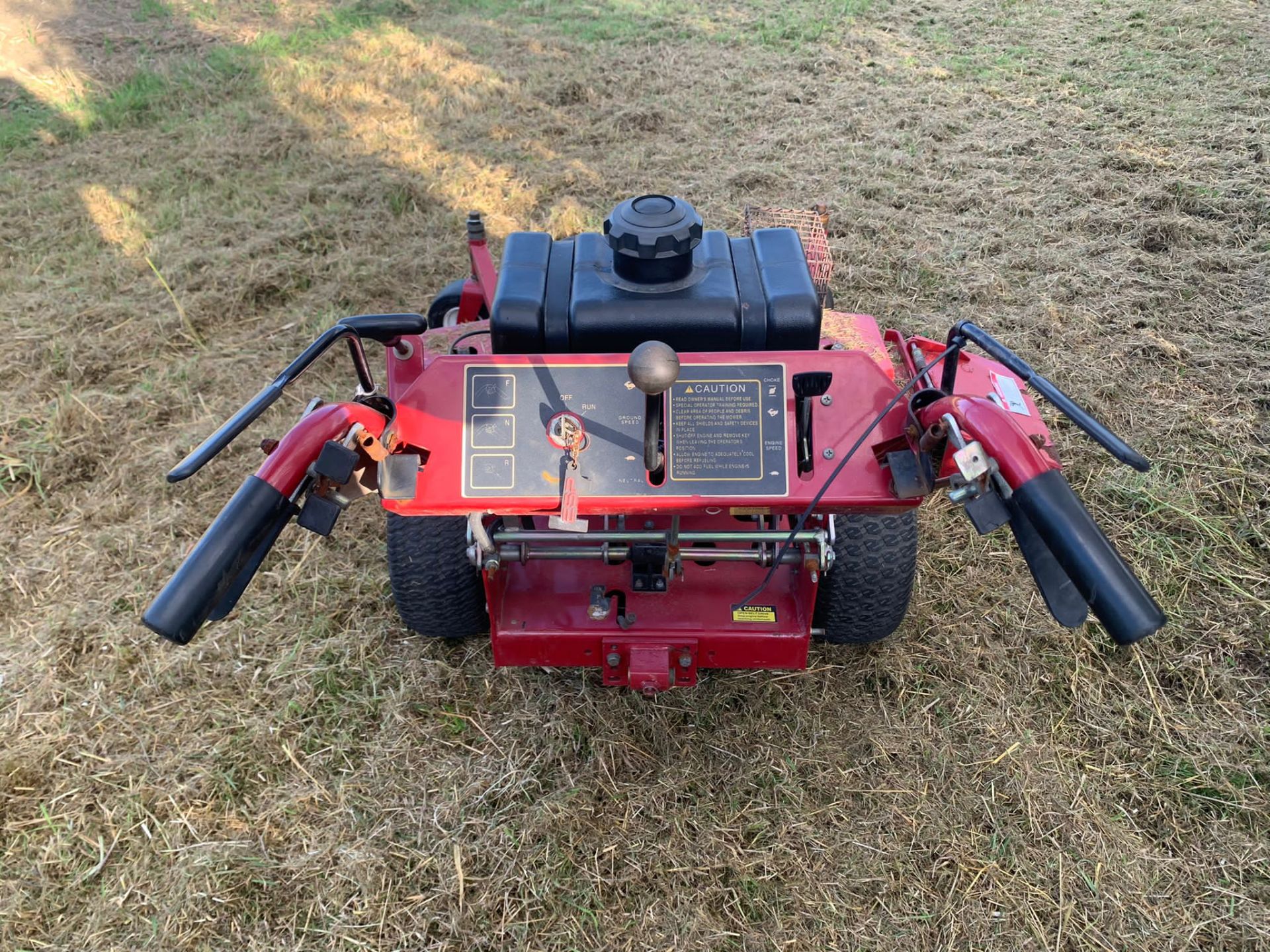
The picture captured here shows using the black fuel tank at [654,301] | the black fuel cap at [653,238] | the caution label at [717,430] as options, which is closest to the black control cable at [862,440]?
the caution label at [717,430]

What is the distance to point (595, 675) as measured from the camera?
2574mm

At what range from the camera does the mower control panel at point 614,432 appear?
178cm

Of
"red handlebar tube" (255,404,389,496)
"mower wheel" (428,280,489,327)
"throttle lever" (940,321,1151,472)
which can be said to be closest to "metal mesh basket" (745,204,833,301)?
"mower wheel" (428,280,489,327)

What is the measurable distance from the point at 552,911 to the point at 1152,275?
3.93 m

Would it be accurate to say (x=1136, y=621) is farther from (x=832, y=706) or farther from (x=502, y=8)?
(x=502, y=8)

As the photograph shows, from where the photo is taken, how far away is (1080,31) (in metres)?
6.45

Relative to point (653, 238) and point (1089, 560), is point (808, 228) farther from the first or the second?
point (1089, 560)

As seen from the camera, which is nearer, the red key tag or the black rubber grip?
the black rubber grip

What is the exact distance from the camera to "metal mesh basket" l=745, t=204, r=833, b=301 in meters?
3.16

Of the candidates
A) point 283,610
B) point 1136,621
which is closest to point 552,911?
point 283,610

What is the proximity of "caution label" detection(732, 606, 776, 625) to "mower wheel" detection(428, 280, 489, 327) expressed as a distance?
1.75 metres

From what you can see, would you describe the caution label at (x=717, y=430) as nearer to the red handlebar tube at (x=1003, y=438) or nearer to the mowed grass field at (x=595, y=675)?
the red handlebar tube at (x=1003, y=438)

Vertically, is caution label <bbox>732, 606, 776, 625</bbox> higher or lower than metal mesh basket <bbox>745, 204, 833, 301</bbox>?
lower

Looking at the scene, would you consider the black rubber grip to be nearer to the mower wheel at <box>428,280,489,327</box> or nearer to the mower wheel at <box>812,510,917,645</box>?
the mower wheel at <box>812,510,917,645</box>
